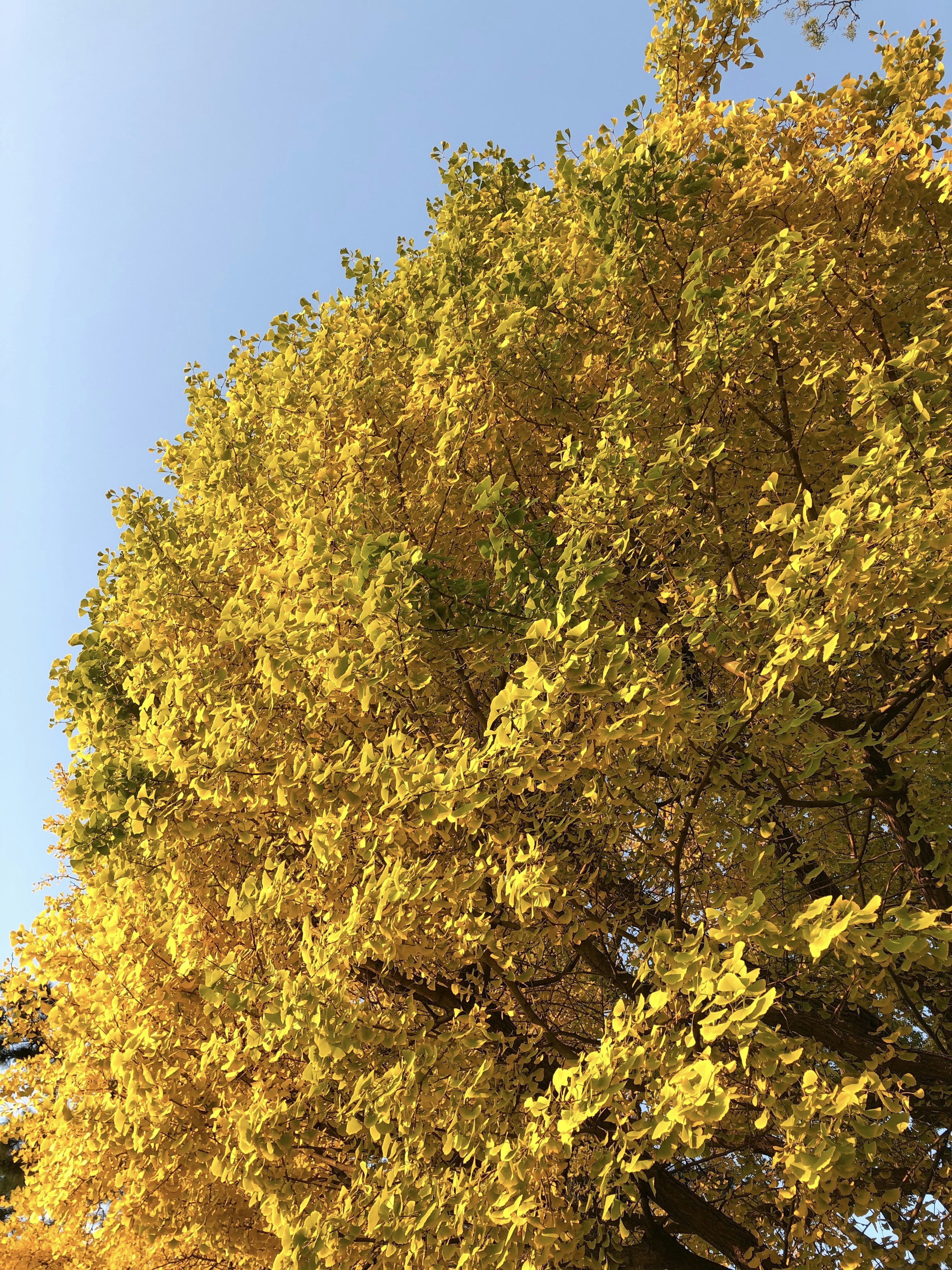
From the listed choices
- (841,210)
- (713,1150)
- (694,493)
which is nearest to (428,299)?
(694,493)

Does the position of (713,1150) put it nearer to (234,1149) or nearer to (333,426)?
(234,1149)

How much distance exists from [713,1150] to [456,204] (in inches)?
310

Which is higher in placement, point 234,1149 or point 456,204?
point 456,204

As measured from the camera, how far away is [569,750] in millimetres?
3900

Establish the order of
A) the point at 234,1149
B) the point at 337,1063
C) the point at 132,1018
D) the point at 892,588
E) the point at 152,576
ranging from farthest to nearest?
the point at 152,576, the point at 132,1018, the point at 234,1149, the point at 337,1063, the point at 892,588

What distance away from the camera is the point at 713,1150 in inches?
242

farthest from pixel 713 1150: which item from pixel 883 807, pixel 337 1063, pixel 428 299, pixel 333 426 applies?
pixel 428 299

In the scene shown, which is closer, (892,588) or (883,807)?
(892,588)

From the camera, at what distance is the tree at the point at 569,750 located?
3.69 meters

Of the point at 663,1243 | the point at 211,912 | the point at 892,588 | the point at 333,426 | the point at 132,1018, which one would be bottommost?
the point at 663,1243

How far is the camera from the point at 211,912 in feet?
19.4

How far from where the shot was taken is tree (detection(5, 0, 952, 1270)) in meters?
3.69

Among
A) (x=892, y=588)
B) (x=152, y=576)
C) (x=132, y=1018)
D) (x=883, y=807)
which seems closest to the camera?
(x=892, y=588)

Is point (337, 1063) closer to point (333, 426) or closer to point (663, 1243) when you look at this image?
point (663, 1243)
